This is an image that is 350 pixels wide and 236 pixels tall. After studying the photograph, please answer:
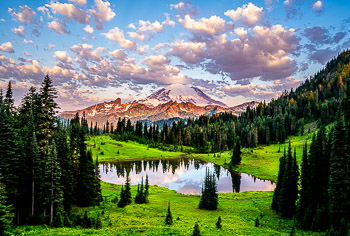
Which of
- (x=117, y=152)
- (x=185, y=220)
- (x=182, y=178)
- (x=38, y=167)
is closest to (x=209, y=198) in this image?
(x=185, y=220)

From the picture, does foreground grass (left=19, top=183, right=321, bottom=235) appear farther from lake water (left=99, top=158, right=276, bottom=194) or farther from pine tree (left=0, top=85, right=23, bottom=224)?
lake water (left=99, top=158, right=276, bottom=194)

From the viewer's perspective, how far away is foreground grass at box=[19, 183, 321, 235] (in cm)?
2469

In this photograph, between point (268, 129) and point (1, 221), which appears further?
point (268, 129)

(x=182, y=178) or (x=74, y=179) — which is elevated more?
(x=74, y=179)

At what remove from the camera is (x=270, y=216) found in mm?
40062

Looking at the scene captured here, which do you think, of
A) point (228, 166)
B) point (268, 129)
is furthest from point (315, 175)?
point (268, 129)

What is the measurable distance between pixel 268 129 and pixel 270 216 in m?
143

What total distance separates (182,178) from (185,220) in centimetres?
5743

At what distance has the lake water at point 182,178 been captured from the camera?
2953 inches

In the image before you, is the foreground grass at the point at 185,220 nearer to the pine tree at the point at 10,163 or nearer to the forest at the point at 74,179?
the forest at the point at 74,179

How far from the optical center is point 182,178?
296 feet

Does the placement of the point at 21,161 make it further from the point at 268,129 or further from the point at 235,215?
the point at 268,129

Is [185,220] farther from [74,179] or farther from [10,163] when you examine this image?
[10,163]

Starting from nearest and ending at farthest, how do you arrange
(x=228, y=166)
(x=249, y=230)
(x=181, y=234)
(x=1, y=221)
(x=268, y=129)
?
(x=1, y=221)
(x=181, y=234)
(x=249, y=230)
(x=228, y=166)
(x=268, y=129)
